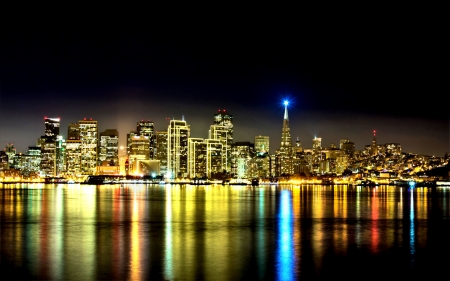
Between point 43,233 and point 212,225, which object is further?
point 212,225

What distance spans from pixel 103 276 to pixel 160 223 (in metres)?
20.0

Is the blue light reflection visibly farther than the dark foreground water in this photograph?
No

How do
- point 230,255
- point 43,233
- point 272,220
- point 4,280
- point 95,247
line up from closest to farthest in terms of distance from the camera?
point 4,280 → point 230,255 → point 95,247 → point 43,233 → point 272,220

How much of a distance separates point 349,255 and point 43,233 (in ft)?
58.9

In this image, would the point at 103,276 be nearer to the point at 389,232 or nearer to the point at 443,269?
the point at 443,269

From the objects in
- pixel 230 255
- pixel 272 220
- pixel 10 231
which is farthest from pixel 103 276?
pixel 272 220

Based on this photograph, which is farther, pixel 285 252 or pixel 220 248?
pixel 220 248

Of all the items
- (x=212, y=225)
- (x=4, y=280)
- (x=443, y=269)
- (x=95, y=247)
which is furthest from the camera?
(x=212, y=225)

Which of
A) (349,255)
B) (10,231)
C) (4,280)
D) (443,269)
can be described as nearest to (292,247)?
(349,255)

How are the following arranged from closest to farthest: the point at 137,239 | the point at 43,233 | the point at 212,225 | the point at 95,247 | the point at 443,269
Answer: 1. the point at 443,269
2. the point at 95,247
3. the point at 137,239
4. the point at 43,233
5. the point at 212,225

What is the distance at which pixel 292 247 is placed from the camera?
95.2 feet

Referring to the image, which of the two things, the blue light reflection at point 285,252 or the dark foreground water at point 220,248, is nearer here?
the blue light reflection at point 285,252

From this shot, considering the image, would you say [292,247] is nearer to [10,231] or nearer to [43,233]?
[43,233]

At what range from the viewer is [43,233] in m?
34.8
